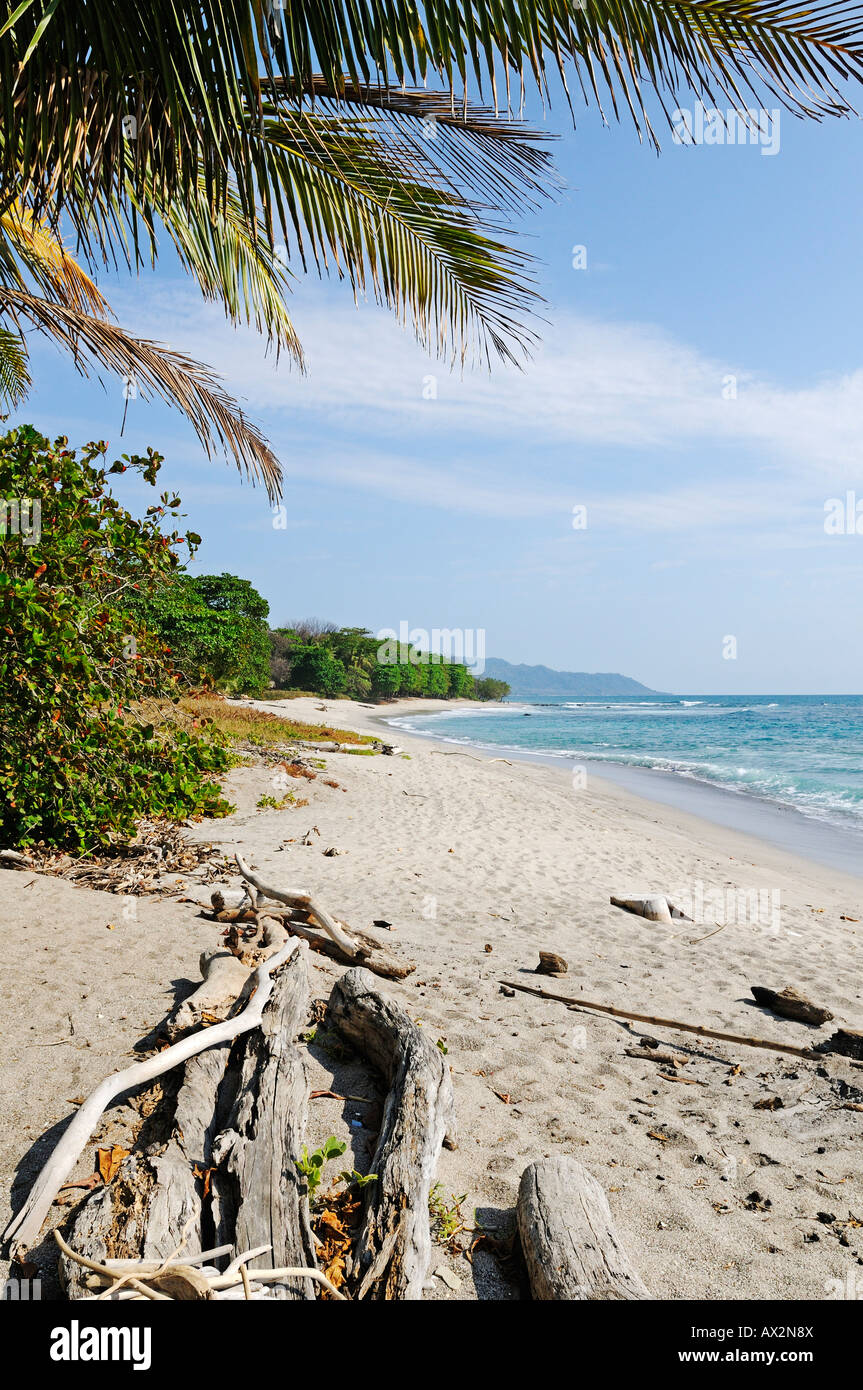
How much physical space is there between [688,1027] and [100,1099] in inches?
156

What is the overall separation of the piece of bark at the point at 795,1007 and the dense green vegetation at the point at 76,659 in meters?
6.35

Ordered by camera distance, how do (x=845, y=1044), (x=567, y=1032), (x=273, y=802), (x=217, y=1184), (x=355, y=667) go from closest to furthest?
(x=217, y=1184), (x=845, y=1044), (x=567, y=1032), (x=273, y=802), (x=355, y=667)

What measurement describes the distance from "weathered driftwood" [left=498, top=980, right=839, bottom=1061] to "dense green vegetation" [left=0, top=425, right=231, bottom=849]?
4.72 metres

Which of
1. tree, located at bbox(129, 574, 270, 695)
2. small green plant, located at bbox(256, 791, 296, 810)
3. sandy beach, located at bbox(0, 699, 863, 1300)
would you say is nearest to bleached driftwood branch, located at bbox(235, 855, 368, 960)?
sandy beach, located at bbox(0, 699, 863, 1300)

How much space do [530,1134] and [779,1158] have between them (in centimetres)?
126

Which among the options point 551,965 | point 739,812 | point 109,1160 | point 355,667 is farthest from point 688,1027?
point 355,667

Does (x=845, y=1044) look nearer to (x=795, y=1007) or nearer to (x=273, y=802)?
(x=795, y=1007)

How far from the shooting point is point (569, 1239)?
277 cm

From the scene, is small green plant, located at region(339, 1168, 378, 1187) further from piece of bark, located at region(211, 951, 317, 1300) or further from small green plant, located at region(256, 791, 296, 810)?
small green plant, located at region(256, 791, 296, 810)

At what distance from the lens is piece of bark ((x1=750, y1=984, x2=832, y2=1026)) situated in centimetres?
582

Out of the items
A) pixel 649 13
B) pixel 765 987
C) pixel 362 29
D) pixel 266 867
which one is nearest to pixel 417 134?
pixel 362 29

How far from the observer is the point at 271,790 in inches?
567
